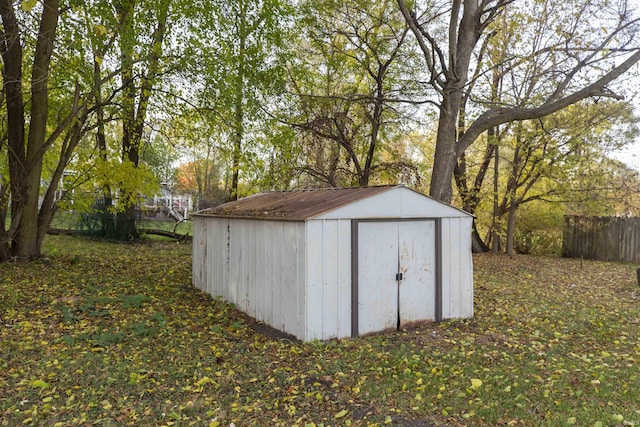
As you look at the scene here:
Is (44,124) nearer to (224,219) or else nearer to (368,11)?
(224,219)

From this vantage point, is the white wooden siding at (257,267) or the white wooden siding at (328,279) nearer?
the white wooden siding at (328,279)

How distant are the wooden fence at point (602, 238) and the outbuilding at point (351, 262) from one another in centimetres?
1084

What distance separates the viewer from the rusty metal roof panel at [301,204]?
6047 millimetres

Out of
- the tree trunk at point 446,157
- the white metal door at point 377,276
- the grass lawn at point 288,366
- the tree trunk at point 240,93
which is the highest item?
the tree trunk at point 240,93

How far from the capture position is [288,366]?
5.00m

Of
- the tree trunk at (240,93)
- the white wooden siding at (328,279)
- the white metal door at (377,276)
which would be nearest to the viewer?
the white wooden siding at (328,279)

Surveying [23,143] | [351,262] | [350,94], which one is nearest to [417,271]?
[351,262]

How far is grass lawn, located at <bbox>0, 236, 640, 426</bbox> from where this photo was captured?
3865 millimetres

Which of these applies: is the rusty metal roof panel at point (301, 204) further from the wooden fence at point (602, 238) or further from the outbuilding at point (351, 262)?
the wooden fence at point (602, 238)

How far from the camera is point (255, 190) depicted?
16.2 m

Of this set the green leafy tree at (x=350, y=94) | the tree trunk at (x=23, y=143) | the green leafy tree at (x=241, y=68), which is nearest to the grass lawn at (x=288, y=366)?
the tree trunk at (x=23, y=143)

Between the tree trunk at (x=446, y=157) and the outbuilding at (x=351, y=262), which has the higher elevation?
the tree trunk at (x=446, y=157)

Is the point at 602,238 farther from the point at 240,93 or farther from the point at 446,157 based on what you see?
the point at 240,93

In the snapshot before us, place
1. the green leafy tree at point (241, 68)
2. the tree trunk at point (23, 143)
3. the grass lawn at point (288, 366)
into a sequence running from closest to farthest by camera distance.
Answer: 1. the grass lawn at point (288, 366)
2. the tree trunk at point (23, 143)
3. the green leafy tree at point (241, 68)
